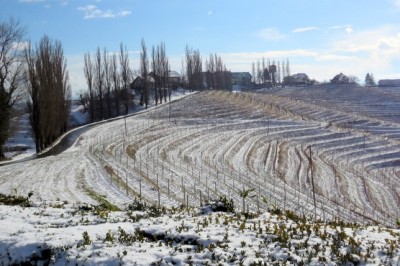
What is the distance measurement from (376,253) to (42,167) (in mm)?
25150

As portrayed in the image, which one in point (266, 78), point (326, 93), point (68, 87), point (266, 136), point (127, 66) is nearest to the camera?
point (266, 136)

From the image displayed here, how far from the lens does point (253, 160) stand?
36.4m

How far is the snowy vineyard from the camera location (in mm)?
24844

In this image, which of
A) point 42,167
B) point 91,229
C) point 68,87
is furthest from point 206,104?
point 91,229

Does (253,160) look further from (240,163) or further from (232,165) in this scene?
(232,165)

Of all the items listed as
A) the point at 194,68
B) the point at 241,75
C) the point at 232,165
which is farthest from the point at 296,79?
the point at 232,165

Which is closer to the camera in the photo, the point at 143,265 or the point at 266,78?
the point at 143,265

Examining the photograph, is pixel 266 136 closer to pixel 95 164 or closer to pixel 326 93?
pixel 95 164

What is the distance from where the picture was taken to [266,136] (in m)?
47.3

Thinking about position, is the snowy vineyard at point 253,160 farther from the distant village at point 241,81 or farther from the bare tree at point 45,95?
the distant village at point 241,81

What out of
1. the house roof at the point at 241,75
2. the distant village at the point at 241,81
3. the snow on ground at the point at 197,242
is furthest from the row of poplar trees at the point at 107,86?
the house roof at the point at 241,75

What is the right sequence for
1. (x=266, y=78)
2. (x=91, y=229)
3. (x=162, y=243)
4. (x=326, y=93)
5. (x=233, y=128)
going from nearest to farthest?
(x=162, y=243), (x=91, y=229), (x=233, y=128), (x=326, y=93), (x=266, y=78)

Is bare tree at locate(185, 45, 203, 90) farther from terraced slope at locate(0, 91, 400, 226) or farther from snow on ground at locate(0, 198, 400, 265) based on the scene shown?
snow on ground at locate(0, 198, 400, 265)

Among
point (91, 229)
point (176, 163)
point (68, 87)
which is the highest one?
point (68, 87)
